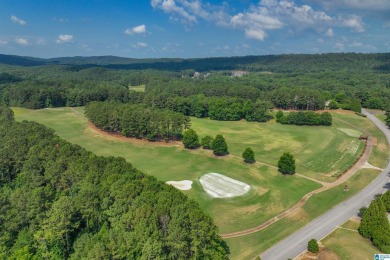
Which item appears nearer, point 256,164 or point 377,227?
point 377,227

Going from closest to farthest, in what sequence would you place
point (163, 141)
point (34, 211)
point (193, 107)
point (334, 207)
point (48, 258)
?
point (48, 258), point (34, 211), point (334, 207), point (163, 141), point (193, 107)

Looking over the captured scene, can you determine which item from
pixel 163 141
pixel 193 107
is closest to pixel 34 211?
pixel 163 141

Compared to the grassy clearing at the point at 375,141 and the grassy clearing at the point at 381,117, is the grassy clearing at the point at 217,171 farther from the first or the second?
the grassy clearing at the point at 381,117

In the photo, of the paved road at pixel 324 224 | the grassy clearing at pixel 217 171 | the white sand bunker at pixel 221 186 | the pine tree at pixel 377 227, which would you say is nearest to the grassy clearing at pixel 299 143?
the grassy clearing at pixel 217 171

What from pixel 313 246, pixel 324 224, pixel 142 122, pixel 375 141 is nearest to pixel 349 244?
pixel 324 224

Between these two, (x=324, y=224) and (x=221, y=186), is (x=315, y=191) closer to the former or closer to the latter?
(x=324, y=224)

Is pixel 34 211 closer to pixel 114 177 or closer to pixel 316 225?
pixel 114 177
